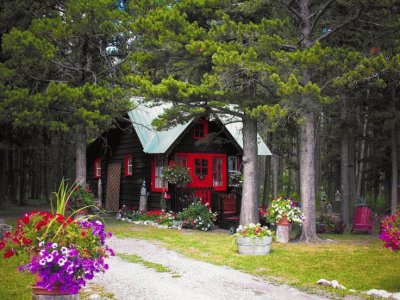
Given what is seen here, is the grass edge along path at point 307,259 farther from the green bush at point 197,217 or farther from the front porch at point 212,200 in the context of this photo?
the front porch at point 212,200

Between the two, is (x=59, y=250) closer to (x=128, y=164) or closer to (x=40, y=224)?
(x=40, y=224)

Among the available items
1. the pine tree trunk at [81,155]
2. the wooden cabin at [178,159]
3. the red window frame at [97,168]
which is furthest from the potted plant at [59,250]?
the red window frame at [97,168]

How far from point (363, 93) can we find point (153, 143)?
9690 mm

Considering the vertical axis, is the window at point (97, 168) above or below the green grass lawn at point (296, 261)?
above

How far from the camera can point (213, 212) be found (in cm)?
1834

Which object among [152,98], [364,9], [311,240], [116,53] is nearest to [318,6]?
[364,9]

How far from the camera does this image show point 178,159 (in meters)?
20.0

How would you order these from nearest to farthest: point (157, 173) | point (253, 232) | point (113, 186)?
point (253, 232) < point (157, 173) < point (113, 186)

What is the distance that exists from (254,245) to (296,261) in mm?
1083

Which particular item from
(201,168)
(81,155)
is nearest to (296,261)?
(201,168)

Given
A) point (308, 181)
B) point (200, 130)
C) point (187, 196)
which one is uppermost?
point (200, 130)

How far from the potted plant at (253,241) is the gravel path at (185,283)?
1.41 m

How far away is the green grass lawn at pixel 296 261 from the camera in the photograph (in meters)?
8.23

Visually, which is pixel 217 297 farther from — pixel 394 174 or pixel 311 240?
pixel 394 174
